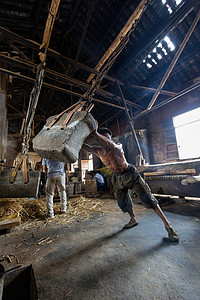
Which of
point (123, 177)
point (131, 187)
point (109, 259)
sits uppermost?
point (123, 177)

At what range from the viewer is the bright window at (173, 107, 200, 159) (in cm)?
737

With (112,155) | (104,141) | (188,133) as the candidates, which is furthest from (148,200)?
(188,133)

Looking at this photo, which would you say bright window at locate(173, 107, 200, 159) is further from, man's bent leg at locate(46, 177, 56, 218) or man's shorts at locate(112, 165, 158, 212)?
man's bent leg at locate(46, 177, 56, 218)

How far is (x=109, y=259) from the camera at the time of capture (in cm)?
197

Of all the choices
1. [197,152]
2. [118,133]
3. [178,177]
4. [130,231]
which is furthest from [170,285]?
[118,133]

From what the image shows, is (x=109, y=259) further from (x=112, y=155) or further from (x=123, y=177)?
(x=112, y=155)

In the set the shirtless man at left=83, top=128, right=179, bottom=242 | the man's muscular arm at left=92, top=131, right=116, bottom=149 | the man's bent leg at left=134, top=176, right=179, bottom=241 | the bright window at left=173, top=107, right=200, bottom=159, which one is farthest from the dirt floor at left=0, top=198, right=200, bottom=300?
the bright window at left=173, top=107, right=200, bottom=159

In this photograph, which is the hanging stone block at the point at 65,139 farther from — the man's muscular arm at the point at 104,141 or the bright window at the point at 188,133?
the bright window at the point at 188,133

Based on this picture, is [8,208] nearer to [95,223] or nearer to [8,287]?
[8,287]

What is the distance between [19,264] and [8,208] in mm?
1992

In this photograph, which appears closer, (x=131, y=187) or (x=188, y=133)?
(x=131, y=187)

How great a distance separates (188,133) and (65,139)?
866 centimetres

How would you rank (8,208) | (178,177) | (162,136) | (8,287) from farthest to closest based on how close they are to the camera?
(162,136), (178,177), (8,208), (8,287)

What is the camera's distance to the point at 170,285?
1.46 metres
